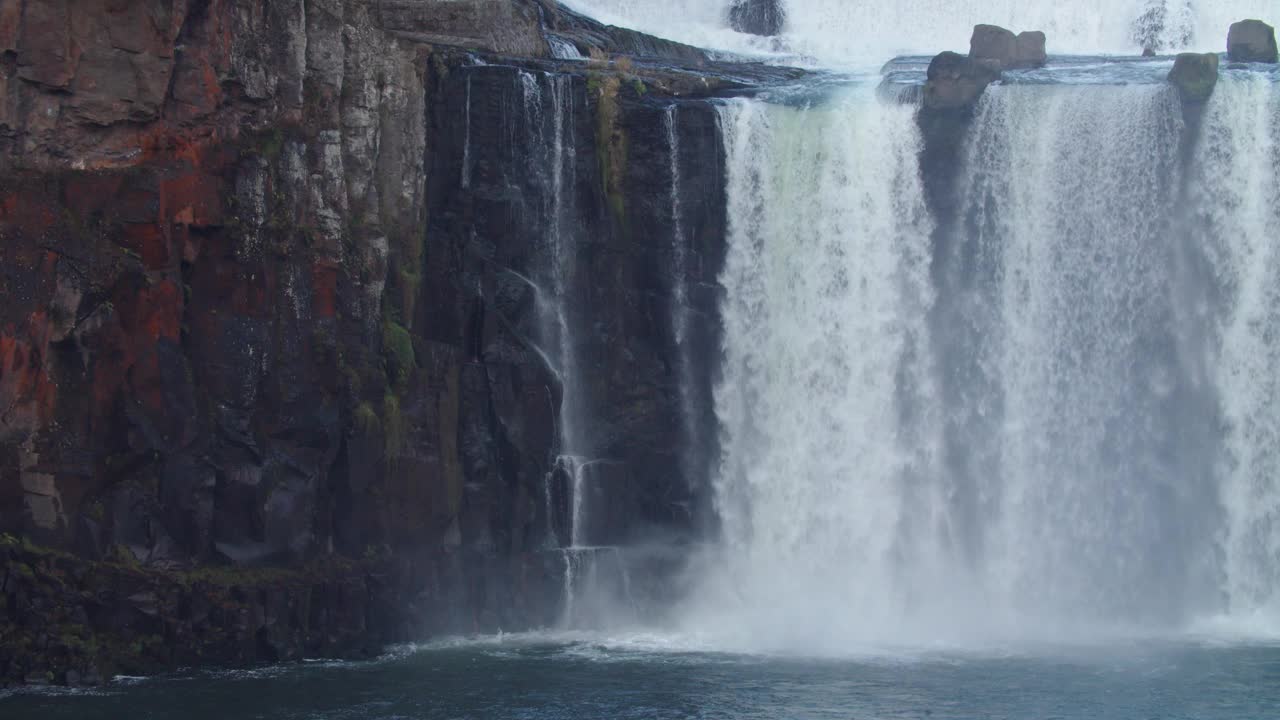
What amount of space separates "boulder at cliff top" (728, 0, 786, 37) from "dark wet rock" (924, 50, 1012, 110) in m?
17.2

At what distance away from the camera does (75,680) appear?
1444 inches

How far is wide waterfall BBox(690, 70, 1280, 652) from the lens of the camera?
1864 inches

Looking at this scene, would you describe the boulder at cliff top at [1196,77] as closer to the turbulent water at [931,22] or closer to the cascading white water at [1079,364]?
the cascading white water at [1079,364]

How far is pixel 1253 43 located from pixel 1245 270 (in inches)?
385

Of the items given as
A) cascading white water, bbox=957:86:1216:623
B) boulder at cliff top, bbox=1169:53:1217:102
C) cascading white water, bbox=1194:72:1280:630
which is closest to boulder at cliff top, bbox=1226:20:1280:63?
cascading white water, bbox=1194:72:1280:630

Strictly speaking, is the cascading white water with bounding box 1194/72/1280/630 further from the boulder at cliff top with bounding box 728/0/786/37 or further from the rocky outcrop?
the boulder at cliff top with bounding box 728/0/786/37

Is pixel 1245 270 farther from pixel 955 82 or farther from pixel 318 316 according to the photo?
pixel 318 316

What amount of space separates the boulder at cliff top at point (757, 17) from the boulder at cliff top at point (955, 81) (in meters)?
17.2

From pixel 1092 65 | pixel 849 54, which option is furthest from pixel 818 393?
pixel 849 54

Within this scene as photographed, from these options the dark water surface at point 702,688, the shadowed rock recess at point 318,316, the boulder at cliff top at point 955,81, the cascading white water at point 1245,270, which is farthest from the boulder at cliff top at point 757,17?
the dark water surface at point 702,688

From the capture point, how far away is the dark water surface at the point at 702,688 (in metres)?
34.7

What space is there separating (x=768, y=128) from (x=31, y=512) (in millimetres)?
21901

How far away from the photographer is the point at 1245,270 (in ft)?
157

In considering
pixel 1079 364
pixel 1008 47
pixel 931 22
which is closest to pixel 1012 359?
pixel 1079 364
